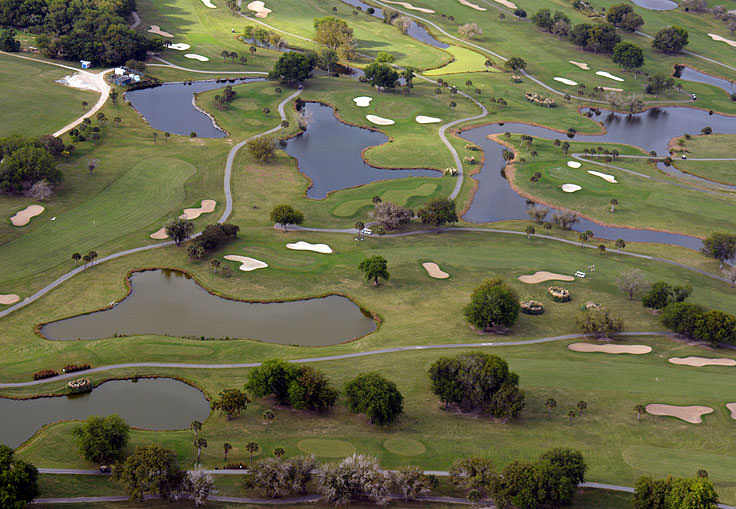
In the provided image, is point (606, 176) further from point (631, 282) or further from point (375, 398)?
point (375, 398)

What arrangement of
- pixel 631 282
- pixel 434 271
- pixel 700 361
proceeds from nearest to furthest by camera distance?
1. pixel 700 361
2. pixel 631 282
3. pixel 434 271

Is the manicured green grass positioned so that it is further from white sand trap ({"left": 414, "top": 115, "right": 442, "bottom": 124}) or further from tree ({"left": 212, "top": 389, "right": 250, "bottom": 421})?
tree ({"left": 212, "top": 389, "right": 250, "bottom": 421})

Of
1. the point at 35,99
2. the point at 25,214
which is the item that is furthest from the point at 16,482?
the point at 35,99

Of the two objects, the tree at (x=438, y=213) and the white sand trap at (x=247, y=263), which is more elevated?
the tree at (x=438, y=213)

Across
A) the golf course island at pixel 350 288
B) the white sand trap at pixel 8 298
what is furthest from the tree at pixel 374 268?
the white sand trap at pixel 8 298

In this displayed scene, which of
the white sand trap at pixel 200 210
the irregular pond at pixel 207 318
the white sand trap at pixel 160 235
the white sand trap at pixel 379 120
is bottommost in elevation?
the irregular pond at pixel 207 318

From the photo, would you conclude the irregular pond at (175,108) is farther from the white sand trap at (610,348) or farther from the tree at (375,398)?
the white sand trap at (610,348)
